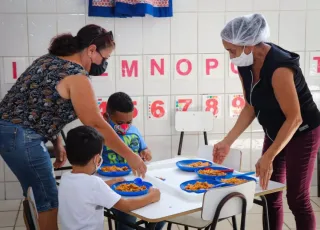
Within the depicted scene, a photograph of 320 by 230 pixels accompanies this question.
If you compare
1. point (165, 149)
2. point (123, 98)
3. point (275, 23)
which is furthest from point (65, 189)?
point (275, 23)

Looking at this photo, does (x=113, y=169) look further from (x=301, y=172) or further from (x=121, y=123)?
(x=301, y=172)

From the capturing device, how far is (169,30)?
142 inches

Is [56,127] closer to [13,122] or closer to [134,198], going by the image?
[13,122]

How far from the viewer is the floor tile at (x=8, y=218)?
123 inches

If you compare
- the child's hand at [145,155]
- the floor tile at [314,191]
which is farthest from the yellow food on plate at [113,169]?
the floor tile at [314,191]

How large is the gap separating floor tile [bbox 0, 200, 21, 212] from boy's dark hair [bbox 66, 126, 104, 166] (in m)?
2.00

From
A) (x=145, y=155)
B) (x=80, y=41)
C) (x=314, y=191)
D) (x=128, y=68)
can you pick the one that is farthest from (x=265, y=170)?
(x=314, y=191)

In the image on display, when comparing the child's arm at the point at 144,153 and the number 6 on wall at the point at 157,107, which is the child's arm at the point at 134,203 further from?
the number 6 on wall at the point at 157,107

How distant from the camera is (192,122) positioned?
357 centimetres

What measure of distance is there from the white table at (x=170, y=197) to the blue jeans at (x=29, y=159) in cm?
29

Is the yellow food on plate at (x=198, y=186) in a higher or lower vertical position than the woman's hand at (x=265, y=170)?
lower

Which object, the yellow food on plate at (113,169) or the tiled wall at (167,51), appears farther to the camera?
the tiled wall at (167,51)

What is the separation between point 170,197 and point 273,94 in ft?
2.49

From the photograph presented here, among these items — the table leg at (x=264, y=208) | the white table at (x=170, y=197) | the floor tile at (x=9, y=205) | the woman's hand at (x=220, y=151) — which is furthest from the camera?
the floor tile at (x=9, y=205)
